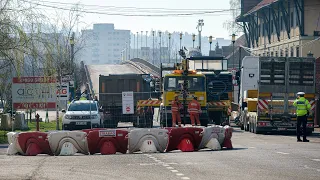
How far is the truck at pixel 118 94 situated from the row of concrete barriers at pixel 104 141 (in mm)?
16105

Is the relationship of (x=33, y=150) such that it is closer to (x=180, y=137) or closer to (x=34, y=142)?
(x=34, y=142)

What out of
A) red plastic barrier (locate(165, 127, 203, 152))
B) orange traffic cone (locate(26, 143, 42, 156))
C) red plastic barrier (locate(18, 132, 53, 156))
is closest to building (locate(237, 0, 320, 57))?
red plastic barrier (locate(165, 127, 203, 152))

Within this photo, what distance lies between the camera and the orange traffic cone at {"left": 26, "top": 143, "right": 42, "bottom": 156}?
78.7 feet

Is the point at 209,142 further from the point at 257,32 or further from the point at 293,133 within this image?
the point at 257,32

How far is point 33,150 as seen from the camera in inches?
947

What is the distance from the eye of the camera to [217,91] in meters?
44.3

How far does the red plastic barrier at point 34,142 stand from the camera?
24.2 meters

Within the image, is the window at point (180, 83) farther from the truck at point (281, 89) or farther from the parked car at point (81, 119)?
the parked car at point (81, 119)

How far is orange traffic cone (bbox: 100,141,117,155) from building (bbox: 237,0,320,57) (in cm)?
4850

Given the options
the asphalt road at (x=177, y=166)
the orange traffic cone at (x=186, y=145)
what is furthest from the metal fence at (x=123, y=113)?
the asphalt road at (x=177, y=166)

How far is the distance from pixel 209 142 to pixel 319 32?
51083 mm

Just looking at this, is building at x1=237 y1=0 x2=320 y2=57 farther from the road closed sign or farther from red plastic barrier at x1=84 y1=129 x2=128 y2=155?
red plastic barrier at x1=84 y1=129 x2=128 y2=155

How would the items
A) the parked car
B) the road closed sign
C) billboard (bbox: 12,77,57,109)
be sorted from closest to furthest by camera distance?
1. billboard (bbox: 12,77,57,109)
2. the parked car
3. the road closed sign

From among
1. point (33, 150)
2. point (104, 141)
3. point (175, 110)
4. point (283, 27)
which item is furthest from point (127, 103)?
point (283, 27)
